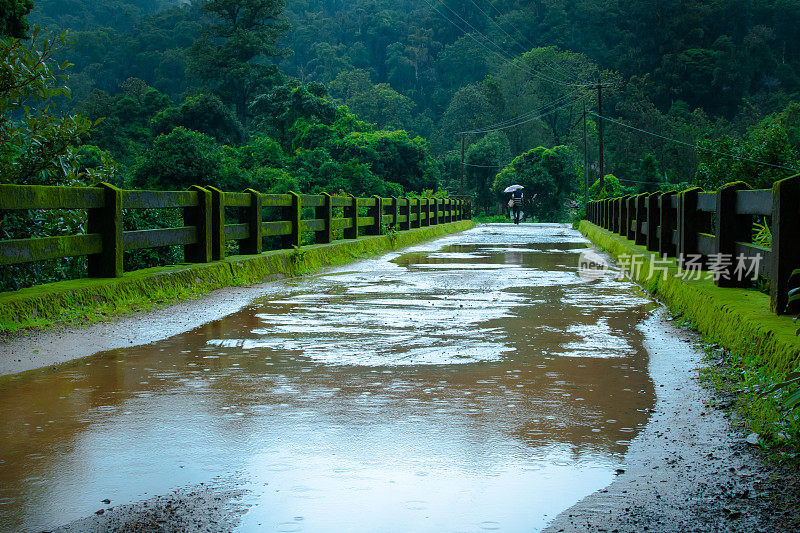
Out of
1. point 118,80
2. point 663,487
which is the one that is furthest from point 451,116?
point 663,487

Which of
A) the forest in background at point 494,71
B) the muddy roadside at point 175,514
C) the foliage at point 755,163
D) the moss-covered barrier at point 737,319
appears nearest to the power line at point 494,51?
the forest in background at point 494,71

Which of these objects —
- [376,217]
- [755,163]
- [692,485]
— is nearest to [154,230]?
[692,485]

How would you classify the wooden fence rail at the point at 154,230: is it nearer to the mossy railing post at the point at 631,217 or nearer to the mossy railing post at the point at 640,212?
the mossy railing post at the point at 640,212

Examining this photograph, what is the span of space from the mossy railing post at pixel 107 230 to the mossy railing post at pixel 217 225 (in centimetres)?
258

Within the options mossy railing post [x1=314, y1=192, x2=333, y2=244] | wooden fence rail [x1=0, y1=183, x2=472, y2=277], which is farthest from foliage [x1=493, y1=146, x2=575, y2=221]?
mossy railing post [x1=314, y1=192, x2=333, y2=244]

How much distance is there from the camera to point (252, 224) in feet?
41.2

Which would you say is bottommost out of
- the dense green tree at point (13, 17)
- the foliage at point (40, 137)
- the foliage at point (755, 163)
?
the foliage at point (40, 137)

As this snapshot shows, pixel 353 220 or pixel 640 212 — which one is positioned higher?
pixel 640 212

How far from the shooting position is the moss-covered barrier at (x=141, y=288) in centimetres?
689

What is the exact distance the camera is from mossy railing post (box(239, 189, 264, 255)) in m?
12.5

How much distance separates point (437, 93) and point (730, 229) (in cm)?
11273

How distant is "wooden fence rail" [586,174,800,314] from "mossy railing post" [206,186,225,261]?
5656mm

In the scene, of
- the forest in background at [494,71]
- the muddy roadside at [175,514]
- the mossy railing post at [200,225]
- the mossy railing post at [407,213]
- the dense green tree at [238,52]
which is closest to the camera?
the muddy roadside at [175,514]

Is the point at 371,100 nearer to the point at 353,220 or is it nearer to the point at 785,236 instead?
the point at 353,220
